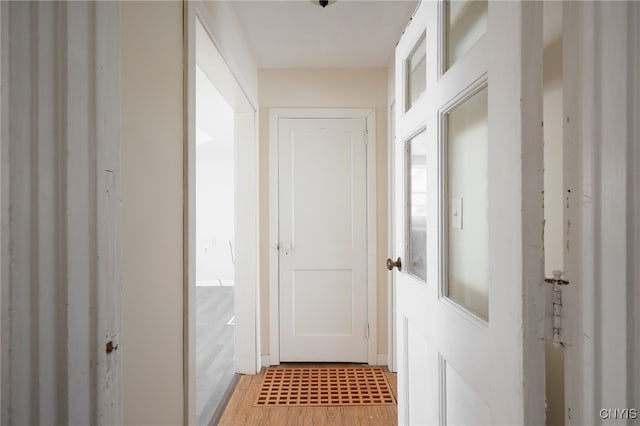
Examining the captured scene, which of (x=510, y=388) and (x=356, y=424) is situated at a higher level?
(x=510, y=388)

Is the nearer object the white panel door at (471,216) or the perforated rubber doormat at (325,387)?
the white panel door at (471,216)

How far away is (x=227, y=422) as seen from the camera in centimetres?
208

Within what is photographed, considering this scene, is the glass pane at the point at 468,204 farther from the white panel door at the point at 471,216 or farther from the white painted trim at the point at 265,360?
the white painted trim at the point at 265,360

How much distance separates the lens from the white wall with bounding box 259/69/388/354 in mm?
2902

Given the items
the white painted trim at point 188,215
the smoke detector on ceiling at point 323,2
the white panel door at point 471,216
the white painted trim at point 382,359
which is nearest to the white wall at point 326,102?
the white painted trim at point 382,359

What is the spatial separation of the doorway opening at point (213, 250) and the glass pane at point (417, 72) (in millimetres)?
1309

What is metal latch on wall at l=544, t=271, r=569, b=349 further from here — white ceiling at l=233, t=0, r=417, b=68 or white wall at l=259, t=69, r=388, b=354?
white wall at l=259, t=69, r=388, b=354

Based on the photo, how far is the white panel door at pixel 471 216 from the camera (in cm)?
60

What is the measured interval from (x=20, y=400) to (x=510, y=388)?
2.83 feet

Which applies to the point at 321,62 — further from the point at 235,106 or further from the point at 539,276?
the point at 539,276

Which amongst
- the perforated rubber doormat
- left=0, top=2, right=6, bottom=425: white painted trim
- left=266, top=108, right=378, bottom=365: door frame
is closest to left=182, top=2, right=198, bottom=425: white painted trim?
left=0, top=2, right=6, bottom=425: white painted trim

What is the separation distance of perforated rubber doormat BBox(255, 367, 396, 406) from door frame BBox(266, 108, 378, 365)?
200 millimetres

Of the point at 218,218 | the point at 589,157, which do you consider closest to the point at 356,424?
the point at 589,157

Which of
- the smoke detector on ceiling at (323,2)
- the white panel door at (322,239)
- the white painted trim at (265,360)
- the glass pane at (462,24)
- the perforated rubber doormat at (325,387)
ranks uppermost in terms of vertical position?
the smoke detector on ceiling at (323,2)
